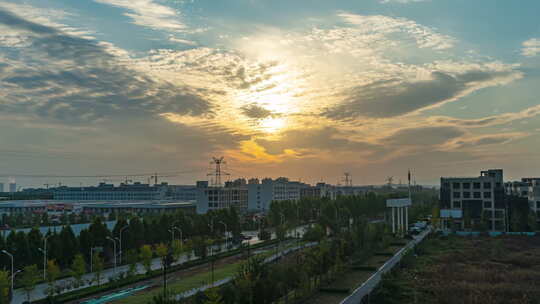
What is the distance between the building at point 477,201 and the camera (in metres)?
101

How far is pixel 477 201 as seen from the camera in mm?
103250

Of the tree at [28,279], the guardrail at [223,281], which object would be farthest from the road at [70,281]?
the guardrail at [223,281]

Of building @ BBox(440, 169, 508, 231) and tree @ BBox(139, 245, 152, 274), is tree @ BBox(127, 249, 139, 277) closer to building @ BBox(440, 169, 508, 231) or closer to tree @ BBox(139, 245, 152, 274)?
tree @ BBox(139, 245, 152, 274)

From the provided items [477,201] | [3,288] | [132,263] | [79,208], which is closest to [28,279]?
[3,288]

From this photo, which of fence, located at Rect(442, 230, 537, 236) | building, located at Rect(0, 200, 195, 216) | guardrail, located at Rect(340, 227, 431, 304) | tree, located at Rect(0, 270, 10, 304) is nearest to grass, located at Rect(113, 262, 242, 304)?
tree, located at Rect(0, 270, 10, 304)

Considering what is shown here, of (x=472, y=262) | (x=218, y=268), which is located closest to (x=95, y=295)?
(x=218, y=268)

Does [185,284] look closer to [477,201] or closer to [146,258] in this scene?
[146,258]

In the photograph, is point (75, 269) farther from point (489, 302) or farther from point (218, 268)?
point (489, 302)

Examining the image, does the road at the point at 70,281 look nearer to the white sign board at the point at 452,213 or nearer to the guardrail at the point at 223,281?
the guardrail at the point at 223,281

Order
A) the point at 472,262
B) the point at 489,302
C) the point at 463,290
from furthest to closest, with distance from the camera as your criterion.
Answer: the point at 472,262 < the point at 463,290 < the point at 489,302

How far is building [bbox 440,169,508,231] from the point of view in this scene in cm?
10088

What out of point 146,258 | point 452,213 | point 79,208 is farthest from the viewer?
point 79,208

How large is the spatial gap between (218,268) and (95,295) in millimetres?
18808

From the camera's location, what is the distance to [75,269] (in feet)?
166
